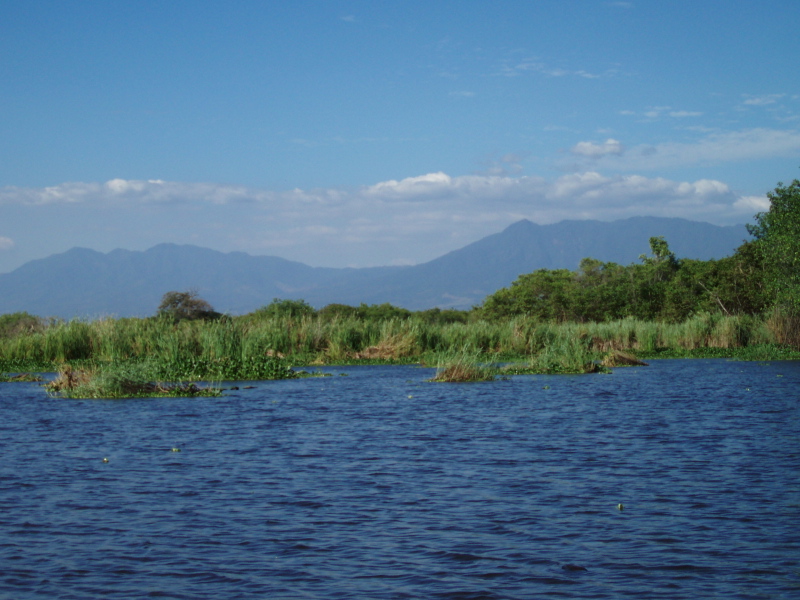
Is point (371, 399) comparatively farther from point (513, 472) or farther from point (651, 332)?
point (651, 332)

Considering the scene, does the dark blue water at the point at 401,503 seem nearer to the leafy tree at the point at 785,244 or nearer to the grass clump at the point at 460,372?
the grass clump at the point at 460,372

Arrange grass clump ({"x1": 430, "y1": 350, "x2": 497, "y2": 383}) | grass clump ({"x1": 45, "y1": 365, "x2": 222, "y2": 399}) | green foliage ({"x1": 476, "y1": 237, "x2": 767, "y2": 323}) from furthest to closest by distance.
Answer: green foliage ({"x1": 476, "y1": 237, "x2": 767, "y2": 323}), grass clump ({"x1": 430, "y1": 350, "x2": 497, "y2": 383}), grass clump ({"x1": 45, "y1": 365, "x2": 222, "y2": 399})

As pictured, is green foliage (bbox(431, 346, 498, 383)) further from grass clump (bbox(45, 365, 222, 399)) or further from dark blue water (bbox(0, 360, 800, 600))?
dark blue water (bbox(0, 360, 800, 600))

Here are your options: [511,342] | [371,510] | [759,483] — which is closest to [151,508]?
[371,510]

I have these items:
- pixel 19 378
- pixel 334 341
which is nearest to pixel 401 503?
pixel 19 378

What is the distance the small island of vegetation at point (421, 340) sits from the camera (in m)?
32.7

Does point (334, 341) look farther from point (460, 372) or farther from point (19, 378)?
point (19, 378)

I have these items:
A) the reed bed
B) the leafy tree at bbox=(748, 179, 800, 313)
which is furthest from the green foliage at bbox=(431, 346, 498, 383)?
the leafy tree at bbox=(748, 179, 800, 313)

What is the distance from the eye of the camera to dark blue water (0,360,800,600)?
8.78 m

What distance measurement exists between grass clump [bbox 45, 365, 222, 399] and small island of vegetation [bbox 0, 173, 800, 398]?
0.04m

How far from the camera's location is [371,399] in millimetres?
26594

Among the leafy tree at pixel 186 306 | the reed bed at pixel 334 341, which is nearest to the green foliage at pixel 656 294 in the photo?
the reed bed at pixel 334 341

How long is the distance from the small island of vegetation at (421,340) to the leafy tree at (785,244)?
76 millimetres

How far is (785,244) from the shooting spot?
145ft
